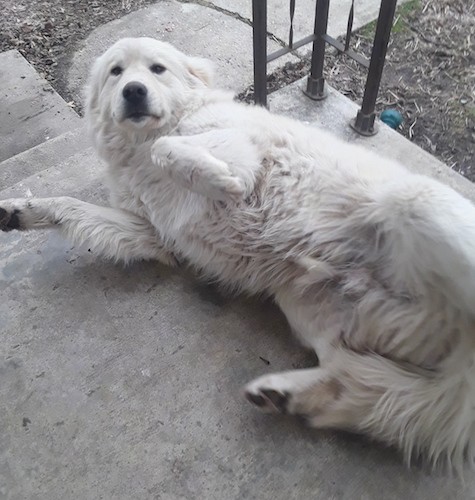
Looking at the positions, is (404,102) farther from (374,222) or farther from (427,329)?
(427,329)

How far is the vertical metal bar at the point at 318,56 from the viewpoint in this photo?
3273 millimetres

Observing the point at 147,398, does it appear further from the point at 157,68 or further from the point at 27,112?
the point at 27,112

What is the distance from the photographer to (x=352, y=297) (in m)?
2.02

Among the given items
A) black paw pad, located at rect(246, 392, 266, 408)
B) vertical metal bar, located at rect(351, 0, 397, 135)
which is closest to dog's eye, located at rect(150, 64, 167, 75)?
vertical metal bar, located at rect(351, 0, 397, 135)

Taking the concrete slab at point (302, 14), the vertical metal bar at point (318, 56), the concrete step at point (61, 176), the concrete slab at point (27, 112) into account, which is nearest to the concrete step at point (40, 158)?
the concrete step at point (61, 176)

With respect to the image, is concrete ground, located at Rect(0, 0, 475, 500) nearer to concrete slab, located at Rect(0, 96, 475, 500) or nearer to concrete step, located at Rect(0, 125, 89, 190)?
concrete slab, located at Rect(0, 96, 475, 500)

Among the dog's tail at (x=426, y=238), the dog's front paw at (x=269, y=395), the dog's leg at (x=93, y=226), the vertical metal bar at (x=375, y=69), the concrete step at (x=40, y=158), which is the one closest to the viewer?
the dog's tail at (x=426, y=238)

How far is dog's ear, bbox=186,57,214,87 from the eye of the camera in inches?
106

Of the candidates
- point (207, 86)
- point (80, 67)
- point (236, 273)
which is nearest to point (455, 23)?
point (207, 86)

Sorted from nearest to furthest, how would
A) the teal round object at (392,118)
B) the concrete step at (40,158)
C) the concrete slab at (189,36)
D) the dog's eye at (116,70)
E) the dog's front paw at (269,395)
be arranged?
the dog's front paw at (269,395), the dog's eye at (116,70), the concrete step at (40,158), the teal round object at (392,118), the concrete slab at (189,36)

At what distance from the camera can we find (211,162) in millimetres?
2148

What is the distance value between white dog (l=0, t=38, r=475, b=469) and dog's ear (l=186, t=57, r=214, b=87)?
1 centimetres

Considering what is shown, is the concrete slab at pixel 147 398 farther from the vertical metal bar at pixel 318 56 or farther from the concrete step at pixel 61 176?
the vertical metal bar at pixel 318 56

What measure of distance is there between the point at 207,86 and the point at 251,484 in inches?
75.5
